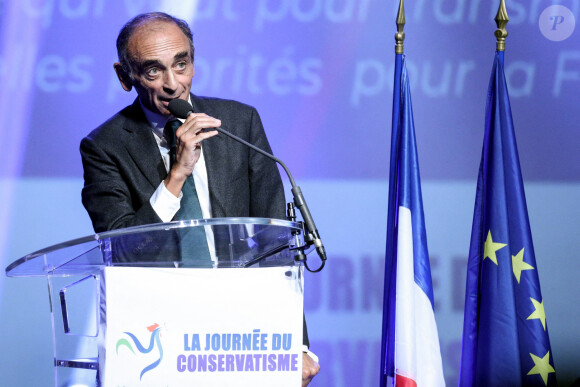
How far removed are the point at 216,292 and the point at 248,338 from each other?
4.8 inches

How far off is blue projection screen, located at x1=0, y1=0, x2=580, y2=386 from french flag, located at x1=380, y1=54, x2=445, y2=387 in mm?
808

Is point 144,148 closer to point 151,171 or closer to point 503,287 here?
point 151,171

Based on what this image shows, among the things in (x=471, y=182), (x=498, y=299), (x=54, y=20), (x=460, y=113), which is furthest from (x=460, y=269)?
(x=54, y=20)

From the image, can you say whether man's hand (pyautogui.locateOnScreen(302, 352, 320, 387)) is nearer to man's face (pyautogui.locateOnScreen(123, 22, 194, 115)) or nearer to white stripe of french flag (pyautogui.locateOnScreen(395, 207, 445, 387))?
white stripe of french flag (pyautogui.locateOnScreen(395, 207, 445, 387))

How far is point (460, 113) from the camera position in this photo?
3.80 metres

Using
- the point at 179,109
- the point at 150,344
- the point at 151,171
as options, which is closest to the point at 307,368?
the point at 150,344

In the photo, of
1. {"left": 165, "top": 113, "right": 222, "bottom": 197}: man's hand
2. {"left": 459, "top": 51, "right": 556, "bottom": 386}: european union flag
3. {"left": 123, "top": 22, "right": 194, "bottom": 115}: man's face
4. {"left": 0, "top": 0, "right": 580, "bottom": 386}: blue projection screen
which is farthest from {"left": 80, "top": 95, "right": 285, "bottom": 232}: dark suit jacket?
{"left": 0, "top": 0, "right": 580, "bottom": 386}: blue projection screen

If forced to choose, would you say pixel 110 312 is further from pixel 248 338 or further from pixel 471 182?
pixel 471 182

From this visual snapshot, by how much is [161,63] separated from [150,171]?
1.17 feet

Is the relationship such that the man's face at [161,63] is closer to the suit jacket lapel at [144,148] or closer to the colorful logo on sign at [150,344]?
the suit jacket lapel at [144,148]

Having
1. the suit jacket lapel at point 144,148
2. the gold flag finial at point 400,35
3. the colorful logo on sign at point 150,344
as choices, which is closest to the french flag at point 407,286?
the gold flag finial at point 400,35

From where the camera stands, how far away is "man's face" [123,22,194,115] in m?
2.50

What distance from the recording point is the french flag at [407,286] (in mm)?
2723

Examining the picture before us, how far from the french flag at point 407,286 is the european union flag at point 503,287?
0.60 feet
